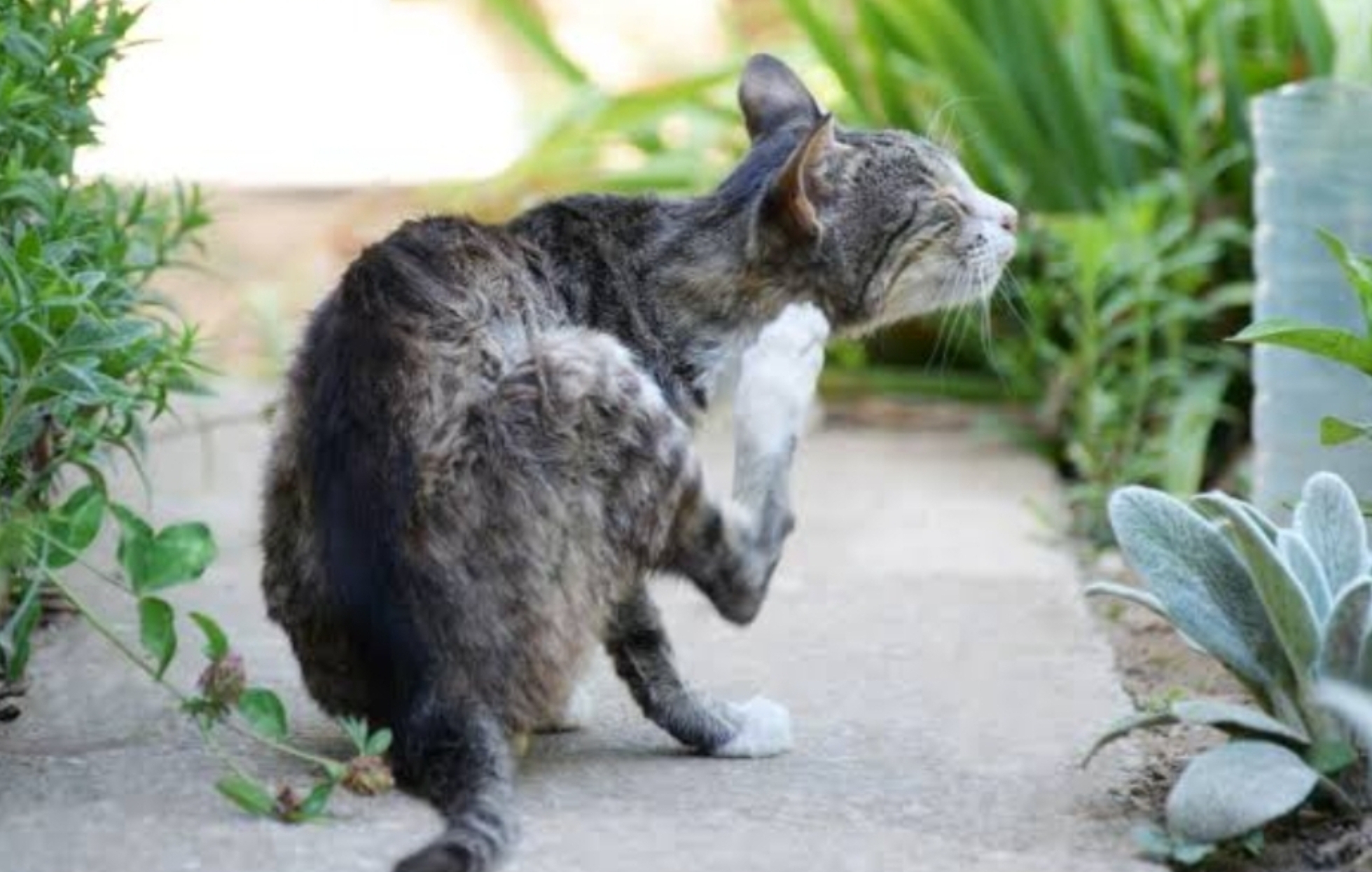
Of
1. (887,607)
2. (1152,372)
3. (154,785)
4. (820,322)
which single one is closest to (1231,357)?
(1152,372)

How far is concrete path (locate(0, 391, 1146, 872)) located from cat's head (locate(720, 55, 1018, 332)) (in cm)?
71

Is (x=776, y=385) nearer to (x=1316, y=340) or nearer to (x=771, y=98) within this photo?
(x=771, y=98)

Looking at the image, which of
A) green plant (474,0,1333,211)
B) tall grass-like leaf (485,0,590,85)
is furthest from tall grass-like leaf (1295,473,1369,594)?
tall grass-like leaf (485,0,590,85)

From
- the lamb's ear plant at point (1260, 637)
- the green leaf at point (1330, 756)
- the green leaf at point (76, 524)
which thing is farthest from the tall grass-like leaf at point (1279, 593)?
the green leaf at point (76, 524)

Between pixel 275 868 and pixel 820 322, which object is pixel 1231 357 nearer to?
pixel 820 322

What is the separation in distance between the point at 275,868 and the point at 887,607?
2.06 m

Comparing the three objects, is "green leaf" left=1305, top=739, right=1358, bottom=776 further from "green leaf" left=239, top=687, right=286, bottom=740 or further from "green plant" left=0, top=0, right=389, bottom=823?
"green leaf" left=239, top=687, right=286, bottom=740

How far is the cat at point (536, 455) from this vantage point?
3545mm

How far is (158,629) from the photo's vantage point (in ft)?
11.3

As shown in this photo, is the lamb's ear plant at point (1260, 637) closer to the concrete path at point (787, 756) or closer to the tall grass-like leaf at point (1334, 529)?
the tall grass-like leaf at point (1334, 529)

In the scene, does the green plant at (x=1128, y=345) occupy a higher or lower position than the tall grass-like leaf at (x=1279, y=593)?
lower

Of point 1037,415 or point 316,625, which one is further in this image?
point 1037,415

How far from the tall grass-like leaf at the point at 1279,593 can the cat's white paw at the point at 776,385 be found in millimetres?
739

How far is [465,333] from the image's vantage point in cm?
371
